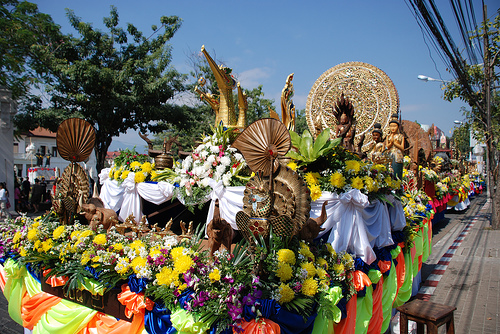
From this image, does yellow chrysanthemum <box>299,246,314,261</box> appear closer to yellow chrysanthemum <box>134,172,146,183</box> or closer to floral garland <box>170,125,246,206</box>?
floral garland <box>170,125,246,206</box>

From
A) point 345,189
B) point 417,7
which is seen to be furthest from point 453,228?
point 345,189

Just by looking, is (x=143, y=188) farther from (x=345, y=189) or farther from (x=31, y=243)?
(x=345, y=189)

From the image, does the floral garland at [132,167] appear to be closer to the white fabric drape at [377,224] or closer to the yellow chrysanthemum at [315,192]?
the yellow chrysanthemum at [315,192]

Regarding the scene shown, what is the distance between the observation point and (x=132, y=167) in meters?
6.44

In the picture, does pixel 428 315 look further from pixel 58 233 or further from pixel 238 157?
pixel 58 233

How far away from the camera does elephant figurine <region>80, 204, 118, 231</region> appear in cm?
407

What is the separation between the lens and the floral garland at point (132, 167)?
6.13 meters

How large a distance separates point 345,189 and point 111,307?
2.59 m

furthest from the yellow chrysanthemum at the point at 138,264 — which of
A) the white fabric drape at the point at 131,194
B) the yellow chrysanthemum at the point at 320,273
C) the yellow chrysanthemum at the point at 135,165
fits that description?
the yellow chrysanthemum at the point at 135,165

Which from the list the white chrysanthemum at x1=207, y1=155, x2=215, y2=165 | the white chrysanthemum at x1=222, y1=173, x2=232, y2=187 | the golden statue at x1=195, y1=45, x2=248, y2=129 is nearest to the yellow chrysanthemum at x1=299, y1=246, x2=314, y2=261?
the white chrysanthemum at x1=222, y1=173, x2=232, y2=187

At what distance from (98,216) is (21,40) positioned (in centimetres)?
1167

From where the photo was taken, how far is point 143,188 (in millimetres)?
5969

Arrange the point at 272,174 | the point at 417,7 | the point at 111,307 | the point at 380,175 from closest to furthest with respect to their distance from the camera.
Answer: the point at 272,174, the point at 111,307, the point at 380,175, the point at 417,7

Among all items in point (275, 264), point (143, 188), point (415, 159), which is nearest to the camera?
point (275, 264)
